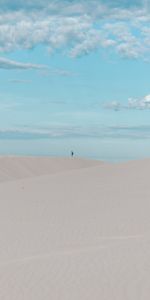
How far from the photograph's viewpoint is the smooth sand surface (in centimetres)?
987

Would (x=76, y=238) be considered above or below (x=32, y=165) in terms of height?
above

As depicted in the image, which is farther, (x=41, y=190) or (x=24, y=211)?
(x=41, y=190)

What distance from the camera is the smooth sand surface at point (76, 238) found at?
987 centimetres

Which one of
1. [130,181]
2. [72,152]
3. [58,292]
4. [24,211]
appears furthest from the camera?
[72,152]

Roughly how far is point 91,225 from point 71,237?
1826 millimetres

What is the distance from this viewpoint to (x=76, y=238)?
14.8m

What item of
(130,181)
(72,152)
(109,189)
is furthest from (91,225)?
(72,152)

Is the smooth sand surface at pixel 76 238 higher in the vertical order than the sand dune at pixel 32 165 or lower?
higher

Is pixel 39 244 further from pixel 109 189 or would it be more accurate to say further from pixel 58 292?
pixel 109 189

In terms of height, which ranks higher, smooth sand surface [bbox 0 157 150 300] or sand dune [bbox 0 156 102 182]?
smooth sand surface [bbox 0 157 150 300]

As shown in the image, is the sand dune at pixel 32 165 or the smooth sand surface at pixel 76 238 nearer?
the smooth sand surface at pixel 76 238

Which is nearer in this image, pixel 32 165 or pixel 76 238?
pixel 76 238

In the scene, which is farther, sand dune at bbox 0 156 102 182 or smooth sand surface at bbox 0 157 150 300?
sand dune at bbox 0 156 102 182

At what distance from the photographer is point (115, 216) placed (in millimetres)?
18031
